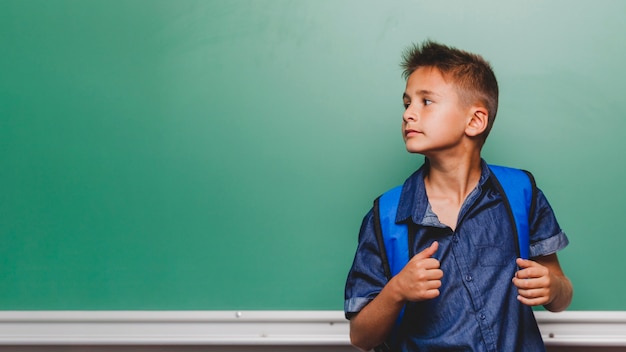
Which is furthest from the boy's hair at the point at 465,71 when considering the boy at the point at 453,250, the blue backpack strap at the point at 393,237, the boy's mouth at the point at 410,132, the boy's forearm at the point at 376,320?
the boy's forearm at the point at 376,320

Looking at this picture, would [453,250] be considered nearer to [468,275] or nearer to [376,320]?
[468,275]

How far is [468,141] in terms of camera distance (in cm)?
117

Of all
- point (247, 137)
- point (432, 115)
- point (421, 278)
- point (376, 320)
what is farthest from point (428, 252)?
point (247, 137)

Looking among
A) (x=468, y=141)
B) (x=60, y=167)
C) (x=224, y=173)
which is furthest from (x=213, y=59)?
(x=468, y=141)

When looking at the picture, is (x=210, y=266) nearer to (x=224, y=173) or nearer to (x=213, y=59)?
(x=224, y=173)

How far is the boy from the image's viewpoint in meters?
1.04

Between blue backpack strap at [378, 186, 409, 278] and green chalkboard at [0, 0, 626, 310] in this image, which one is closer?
blue backpack strap at [378, 186, 409, 278]

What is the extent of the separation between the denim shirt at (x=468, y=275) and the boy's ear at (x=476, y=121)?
66 millimetres

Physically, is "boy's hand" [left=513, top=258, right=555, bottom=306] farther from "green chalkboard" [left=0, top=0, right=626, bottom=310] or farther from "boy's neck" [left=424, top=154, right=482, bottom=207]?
"green chalkboard" [left=0, top=0, right=626, bottom=310]

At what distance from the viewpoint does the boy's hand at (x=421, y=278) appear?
Answer: 979mm

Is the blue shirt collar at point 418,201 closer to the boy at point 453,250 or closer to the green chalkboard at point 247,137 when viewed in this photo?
the boy at point 453,250

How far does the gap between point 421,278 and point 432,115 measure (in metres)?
0.29

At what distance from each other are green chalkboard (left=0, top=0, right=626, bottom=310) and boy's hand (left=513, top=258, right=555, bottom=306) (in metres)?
0.42

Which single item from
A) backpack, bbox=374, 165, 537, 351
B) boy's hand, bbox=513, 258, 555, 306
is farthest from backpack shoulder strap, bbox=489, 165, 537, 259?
boy's hand, bbox=513, 258, 555, 306
